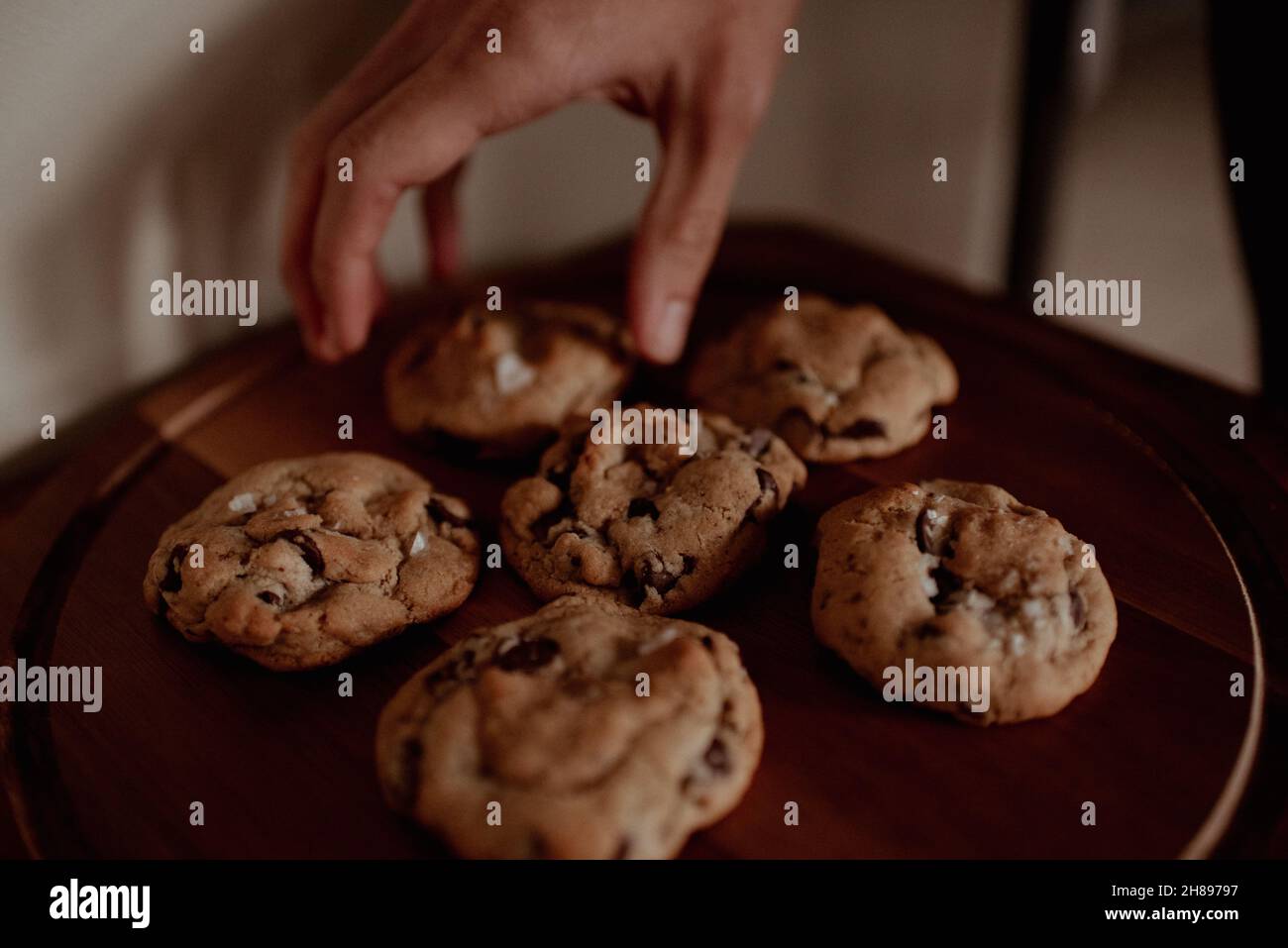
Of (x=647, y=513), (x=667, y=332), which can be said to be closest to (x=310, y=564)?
(x=647, y=513)

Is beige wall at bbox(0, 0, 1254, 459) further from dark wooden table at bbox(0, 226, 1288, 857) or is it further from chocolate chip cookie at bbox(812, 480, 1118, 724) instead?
chocolate chip cookie at bbox(812, 480, 1118, 724)

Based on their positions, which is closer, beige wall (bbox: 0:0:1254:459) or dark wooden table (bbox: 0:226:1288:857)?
dark wooden table (bbox: 0:226:1288:857)

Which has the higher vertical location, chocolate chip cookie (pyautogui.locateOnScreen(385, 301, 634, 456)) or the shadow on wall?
the shadow on wall

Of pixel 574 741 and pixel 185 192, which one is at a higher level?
pixel 185 192

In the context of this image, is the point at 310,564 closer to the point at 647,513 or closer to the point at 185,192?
the point at 647,513

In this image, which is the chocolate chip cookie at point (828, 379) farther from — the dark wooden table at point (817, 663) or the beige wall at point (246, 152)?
the beige wall at point (246, 152)

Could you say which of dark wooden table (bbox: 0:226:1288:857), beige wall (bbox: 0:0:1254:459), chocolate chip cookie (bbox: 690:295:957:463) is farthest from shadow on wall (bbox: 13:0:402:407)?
chocolate chip cookie (bbox: 690:295:957:463)
